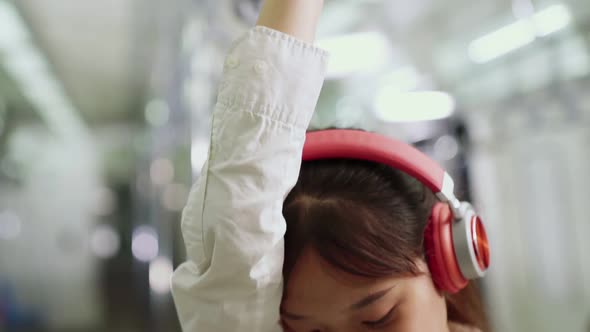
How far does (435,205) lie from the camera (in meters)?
0.57

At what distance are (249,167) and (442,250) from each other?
0.79 ft

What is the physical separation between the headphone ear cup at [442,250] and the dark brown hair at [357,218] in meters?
0.01

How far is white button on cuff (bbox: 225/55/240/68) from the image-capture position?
0.48 meters

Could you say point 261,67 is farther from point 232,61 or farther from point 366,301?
point 366,301

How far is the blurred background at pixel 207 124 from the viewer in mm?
2213

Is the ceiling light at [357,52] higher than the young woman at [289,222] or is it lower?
higher

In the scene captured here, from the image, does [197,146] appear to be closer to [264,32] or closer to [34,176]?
[264,32]

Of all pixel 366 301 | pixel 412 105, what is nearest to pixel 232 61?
pixel 366 301

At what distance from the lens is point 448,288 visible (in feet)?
1.85

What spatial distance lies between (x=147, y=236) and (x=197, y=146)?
1.59m

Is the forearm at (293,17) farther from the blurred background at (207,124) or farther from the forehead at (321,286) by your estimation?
the blurred background at (207,124)

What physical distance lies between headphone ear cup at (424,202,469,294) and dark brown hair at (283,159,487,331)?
11 millimetres

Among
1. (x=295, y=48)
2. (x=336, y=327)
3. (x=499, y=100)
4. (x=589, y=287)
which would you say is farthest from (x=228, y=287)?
(x=499, y=100)

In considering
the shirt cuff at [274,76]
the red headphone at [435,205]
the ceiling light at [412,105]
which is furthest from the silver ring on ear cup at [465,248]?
the ceiling light at [412,105]
